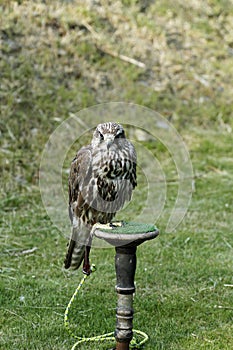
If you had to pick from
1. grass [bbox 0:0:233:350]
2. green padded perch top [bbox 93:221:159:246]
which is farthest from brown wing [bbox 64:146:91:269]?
green padded perch top [bbox 93:221:159:246]

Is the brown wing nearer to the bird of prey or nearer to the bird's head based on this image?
the bird of prey

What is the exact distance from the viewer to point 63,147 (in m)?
8.05

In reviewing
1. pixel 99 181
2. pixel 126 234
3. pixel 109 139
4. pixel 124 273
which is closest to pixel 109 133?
pixel 109 139

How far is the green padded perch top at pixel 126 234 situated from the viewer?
344cm

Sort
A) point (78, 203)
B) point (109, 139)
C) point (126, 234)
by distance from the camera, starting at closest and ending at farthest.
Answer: point (126, 234) < point (109, 139) < point (78, 203)

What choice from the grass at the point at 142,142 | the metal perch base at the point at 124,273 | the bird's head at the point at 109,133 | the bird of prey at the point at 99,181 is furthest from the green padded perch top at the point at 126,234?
the grass at the point at 142,142

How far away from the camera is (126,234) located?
11.3ft

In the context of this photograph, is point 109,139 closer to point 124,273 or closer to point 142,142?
point 124,273

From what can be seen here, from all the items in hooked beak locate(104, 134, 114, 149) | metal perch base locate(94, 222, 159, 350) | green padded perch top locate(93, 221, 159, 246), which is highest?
hooked beak locate(104, 134, 114, 149)

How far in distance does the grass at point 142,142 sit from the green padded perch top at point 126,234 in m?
0.88

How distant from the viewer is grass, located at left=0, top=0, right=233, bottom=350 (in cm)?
446

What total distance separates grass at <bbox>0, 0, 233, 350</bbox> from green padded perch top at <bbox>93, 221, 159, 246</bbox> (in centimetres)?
88

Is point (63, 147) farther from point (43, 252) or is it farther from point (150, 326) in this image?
point (150, 326)

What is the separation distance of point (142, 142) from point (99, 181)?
4.58 m
